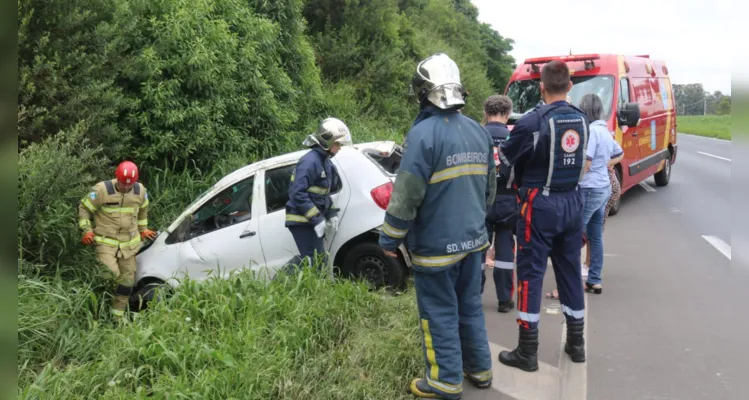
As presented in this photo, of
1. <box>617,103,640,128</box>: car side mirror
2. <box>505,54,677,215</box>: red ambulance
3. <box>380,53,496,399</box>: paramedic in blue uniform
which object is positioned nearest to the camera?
<box>380,53,496,399</box>: paramedic in blue uniform

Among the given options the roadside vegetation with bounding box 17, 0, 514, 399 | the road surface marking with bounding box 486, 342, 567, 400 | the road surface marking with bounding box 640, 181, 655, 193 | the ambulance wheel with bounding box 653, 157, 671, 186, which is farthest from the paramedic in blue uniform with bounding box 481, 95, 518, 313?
the ambulance wheel with bounding box 653, 157, 671, 186

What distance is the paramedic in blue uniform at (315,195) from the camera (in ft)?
17.6

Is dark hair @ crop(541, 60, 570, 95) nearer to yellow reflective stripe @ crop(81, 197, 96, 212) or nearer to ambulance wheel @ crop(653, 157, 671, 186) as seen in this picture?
yellow reflective stripe @ crop(81, 197, 96, 212)

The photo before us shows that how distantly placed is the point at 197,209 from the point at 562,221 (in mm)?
3621

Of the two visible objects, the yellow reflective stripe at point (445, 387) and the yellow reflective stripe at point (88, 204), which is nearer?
the yellow reflective stripe at point (445, 387)

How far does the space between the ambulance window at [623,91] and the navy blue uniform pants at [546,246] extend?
564 cm

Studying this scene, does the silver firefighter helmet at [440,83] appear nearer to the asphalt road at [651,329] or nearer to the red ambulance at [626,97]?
the asphalt road at [651,329]

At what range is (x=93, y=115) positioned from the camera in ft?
22.3

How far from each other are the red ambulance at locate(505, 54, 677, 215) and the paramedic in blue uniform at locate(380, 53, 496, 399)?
5.92 m

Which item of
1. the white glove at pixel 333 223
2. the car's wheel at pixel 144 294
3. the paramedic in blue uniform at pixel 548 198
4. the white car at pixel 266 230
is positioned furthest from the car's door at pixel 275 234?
the paramedic in blue uniform at pixel 548 198

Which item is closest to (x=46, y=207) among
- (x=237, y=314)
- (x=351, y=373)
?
(x=237, y=314)

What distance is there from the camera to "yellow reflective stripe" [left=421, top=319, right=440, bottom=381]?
12.3ft

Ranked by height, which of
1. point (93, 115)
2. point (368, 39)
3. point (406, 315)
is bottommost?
point (406, 315)

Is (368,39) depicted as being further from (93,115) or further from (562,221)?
(562,221)
